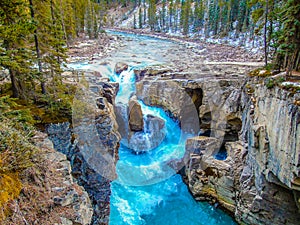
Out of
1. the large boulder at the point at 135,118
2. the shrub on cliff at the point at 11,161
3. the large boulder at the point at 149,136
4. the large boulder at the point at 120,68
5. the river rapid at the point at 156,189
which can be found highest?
the large boulder at the point at 120,68

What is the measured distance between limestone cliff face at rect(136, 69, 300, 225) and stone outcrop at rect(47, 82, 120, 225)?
6577 mm

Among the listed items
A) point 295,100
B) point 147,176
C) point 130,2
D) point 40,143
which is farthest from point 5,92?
point 130,2

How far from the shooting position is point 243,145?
16203mm

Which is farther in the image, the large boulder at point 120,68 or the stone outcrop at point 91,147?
the large boulder at point 120,68

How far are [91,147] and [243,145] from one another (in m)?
10.3

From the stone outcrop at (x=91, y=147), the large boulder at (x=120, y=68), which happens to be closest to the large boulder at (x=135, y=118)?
the stone outcrop at (x=91, y=147)

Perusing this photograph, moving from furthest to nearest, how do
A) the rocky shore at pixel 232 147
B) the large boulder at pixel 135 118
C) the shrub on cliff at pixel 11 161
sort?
the large boulder at pixel 135 118 → the rocky shore at pixel 232 147 → the shrub on cliff at pixel 11 161

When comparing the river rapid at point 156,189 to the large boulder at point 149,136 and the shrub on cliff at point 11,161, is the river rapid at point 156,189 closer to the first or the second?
the large boulder at point 149,136

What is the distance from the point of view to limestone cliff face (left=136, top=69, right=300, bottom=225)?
1095 centimetres

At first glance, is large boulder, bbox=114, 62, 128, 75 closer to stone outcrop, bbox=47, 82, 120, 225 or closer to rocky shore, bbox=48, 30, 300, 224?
rocky shore, bbox=48, 30, 300, 224

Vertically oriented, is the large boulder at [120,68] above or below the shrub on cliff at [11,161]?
above

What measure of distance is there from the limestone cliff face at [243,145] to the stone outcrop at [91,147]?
658 centimetres

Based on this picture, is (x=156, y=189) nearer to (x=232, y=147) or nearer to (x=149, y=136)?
(x=149, y=136)

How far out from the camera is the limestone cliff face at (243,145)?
1095 cm
